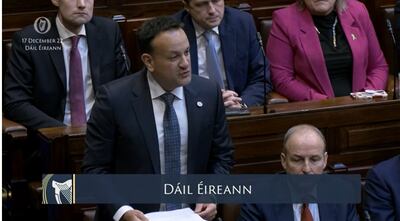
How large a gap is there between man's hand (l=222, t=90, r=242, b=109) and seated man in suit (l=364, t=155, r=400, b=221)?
381mm

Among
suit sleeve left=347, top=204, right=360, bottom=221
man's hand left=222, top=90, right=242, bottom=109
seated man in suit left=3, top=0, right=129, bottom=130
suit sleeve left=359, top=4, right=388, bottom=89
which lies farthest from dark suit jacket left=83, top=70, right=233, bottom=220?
suit sleeve left=359, top=4, right=388, bottom=89

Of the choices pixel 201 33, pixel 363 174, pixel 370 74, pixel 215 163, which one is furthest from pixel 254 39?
pixel 215 163

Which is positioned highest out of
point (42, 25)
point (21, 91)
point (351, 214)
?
point (42, 25)

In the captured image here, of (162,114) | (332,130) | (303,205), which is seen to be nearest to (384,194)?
(303,205)

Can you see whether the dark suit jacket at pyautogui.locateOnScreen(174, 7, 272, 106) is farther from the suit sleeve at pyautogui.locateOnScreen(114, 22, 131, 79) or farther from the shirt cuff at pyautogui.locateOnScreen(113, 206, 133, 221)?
the shirt cuff at pyautogui.locateOnScreen(113, 206, 133, 221)

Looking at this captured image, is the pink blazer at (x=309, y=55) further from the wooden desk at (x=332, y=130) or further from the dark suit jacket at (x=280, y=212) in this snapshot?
the dark suit jacket at (x=280, y=212)

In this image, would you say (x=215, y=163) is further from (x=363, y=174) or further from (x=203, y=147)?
(x=363, y=174)

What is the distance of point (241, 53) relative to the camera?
7.36ft

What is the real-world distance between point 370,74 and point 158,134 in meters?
0.75

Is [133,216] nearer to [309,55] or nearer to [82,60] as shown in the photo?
[82,60]

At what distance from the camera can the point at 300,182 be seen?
168cm

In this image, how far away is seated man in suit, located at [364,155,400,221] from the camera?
5.76 ft

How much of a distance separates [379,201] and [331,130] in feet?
0.91

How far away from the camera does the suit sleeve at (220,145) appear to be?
174 centimetres
